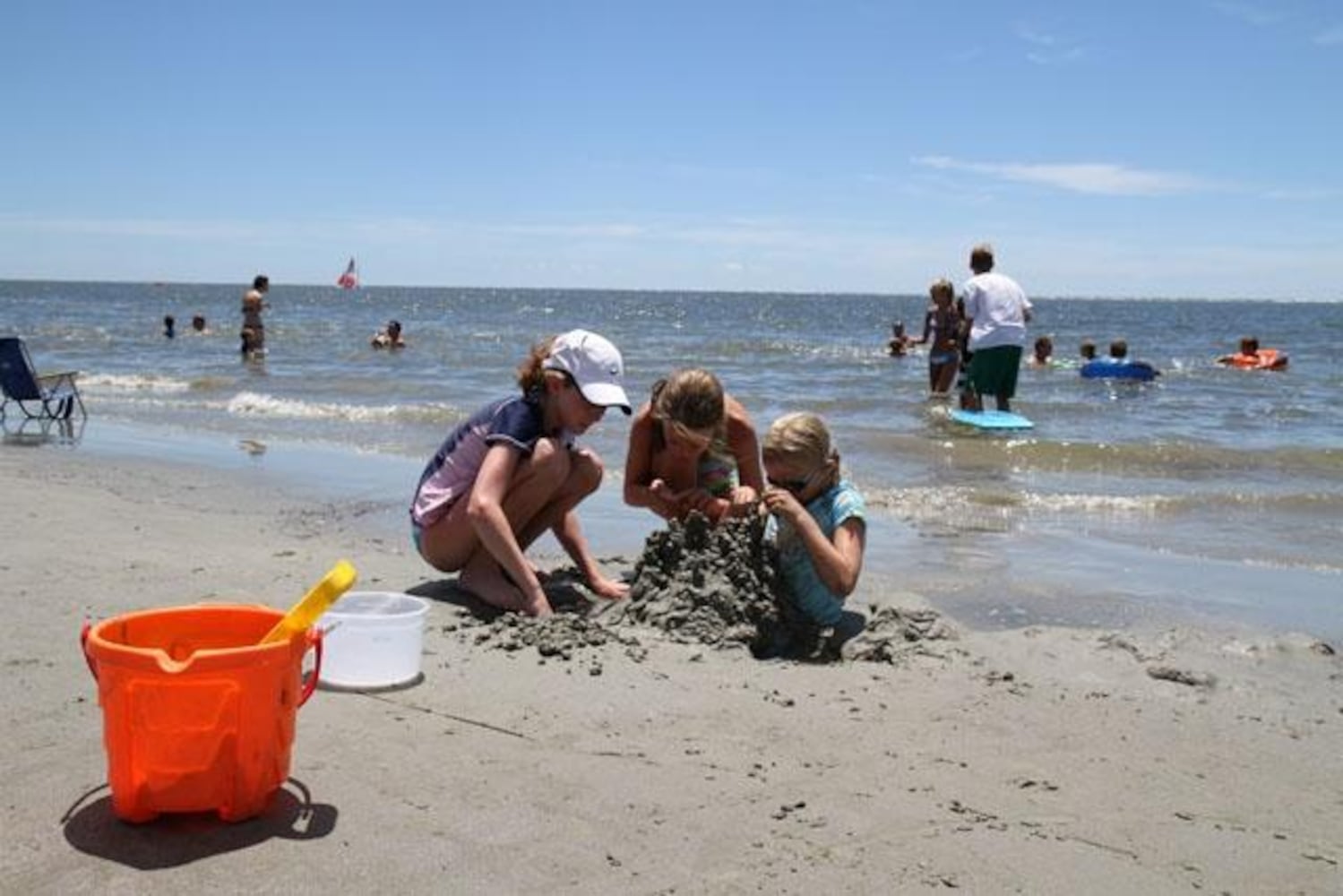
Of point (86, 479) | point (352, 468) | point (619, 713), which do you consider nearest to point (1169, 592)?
point (619, 713)

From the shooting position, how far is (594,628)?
13.1 feet

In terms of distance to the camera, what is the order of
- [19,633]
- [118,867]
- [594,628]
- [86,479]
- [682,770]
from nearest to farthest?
[118,867], [682,770], [19,633], [594,628], [86,479]

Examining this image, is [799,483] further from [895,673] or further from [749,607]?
[895,673]

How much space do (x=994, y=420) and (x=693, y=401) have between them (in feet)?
25.5

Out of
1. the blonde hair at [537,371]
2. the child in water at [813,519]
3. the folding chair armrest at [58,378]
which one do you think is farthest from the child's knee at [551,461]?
the folding chair armrest at [58,378]

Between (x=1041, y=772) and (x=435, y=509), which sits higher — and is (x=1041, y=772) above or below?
below

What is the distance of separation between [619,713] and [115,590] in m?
2.08

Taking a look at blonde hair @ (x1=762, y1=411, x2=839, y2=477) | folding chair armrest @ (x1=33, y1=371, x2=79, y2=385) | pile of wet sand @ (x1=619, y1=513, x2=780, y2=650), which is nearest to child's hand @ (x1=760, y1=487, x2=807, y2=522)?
blonde hair @ (x1=762, y1=411, x2=839, y2=477)

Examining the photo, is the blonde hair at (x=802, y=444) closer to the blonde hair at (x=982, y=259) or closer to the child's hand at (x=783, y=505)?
the child's hand at (x=783, y=505)

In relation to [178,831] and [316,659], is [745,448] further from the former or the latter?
[178,831]

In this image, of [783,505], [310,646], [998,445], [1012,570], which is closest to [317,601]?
[310,646]

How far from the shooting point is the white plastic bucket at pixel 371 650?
337 centimetres

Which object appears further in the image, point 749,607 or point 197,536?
point 197,536

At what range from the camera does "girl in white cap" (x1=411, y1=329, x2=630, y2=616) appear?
13.6 feet
